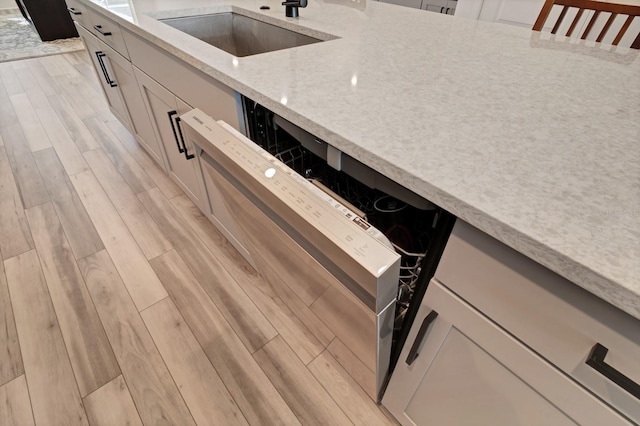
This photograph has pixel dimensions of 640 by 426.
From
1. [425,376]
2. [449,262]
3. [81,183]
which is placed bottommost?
[81,183]

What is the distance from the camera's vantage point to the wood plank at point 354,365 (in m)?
0.82

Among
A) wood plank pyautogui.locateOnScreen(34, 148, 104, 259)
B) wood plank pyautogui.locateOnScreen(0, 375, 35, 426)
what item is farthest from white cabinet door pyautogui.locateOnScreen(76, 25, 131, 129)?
wood plank pyautogui.locateOnScreen(0, 375, 35, 426)

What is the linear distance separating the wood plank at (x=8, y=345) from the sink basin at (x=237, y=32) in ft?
4.39

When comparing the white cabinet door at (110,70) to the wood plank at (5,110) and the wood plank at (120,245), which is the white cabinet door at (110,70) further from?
the wood plank at (5,110)

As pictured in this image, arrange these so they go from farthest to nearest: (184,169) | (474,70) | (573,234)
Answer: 1. (184,169)
2. (474,70)
3. (573,234)

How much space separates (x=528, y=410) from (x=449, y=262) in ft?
0.91

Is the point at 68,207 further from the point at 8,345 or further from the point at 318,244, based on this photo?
the point at 318,244

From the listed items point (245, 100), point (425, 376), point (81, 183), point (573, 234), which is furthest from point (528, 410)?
point (81, 183)

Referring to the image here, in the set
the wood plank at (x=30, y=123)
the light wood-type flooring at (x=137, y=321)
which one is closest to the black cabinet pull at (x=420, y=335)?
the light wood-type flooring at (x=137, y=321)

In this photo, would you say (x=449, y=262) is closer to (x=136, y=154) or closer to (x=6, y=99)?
(x=136, y=154)

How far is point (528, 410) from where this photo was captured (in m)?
0.52

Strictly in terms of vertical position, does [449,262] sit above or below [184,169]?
above

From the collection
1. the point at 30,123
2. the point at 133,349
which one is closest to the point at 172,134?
the point at 133,349

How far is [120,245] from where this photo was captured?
59.9 inches
